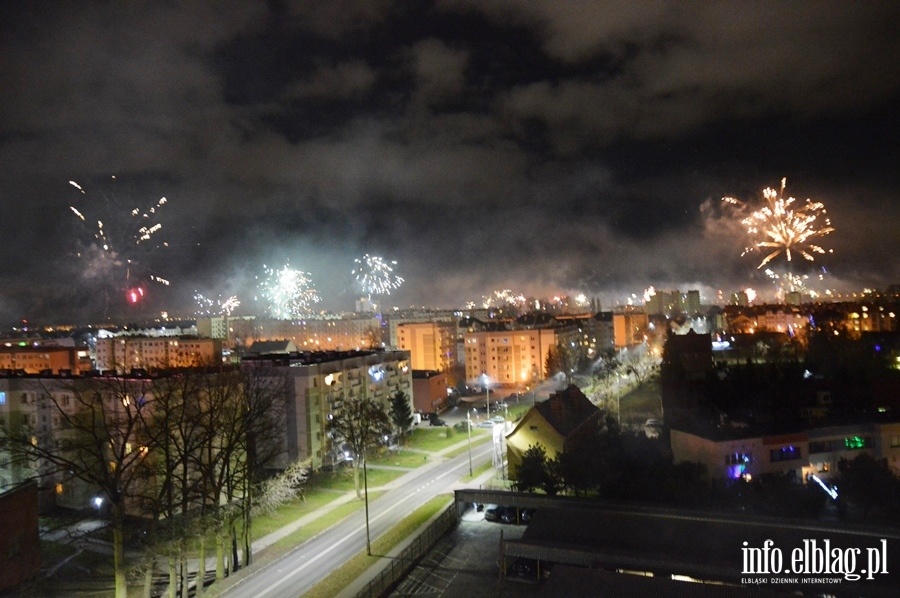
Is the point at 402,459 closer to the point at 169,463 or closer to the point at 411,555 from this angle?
the point at 411,555

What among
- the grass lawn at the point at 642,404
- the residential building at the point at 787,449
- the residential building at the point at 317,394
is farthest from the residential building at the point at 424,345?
the residential building at the point at 787,449

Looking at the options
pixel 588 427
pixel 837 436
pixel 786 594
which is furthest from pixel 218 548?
pixel 837 436

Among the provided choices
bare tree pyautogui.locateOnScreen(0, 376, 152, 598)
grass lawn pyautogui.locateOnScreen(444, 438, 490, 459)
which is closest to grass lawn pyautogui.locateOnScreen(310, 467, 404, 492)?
grass lawn pyautogui.locateOnScreen(444, 438, 490, 459)

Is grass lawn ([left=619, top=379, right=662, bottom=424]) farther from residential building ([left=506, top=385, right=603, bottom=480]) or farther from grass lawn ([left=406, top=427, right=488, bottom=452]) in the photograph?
residential building ([left=506, top=385, right=603, bottom=480])

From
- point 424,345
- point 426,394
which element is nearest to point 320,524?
point 426,394

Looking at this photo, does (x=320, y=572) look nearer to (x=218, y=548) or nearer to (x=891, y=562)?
(x=218, y=548)
